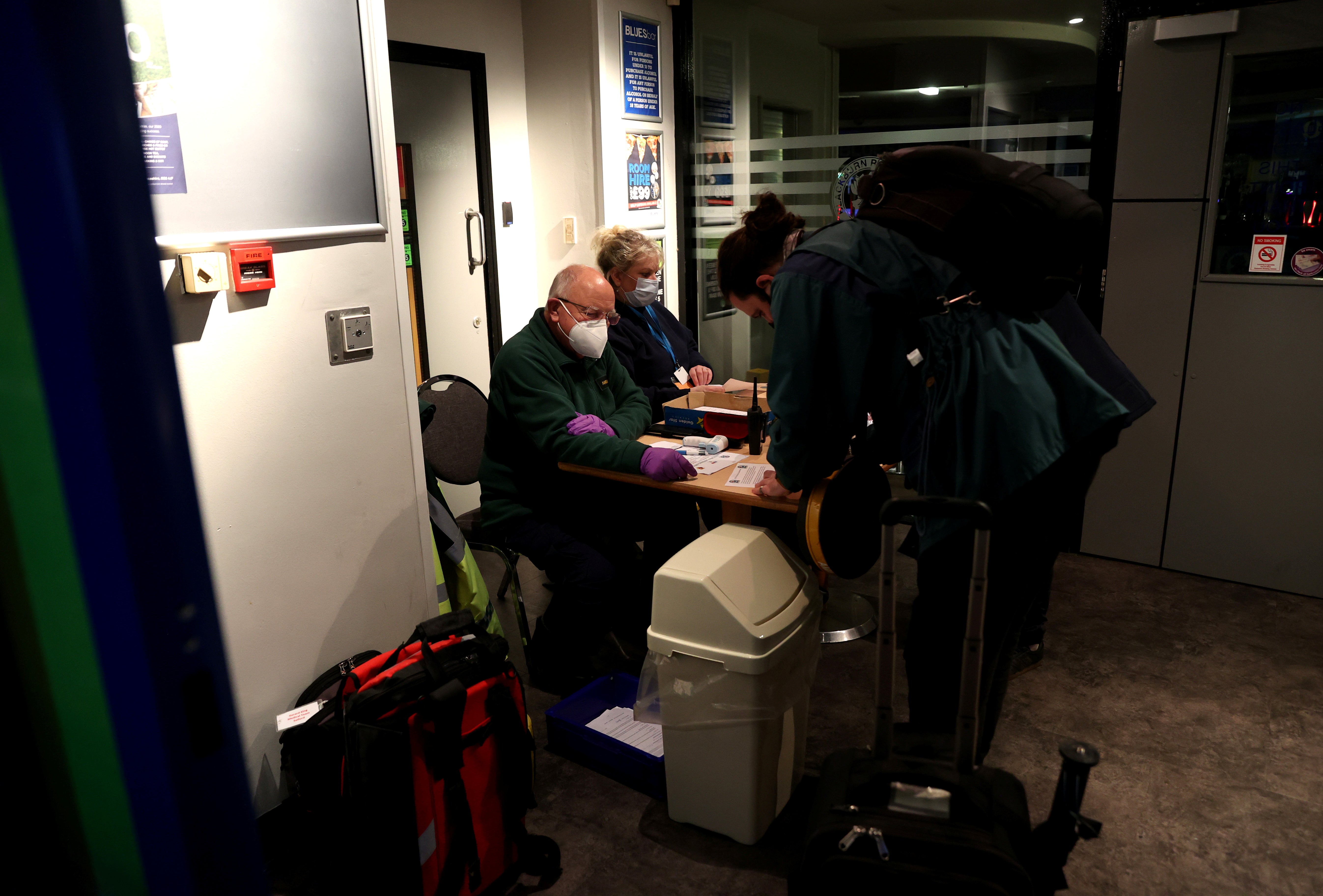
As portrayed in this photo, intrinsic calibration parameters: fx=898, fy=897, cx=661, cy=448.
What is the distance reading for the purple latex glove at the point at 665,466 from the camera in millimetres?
2395

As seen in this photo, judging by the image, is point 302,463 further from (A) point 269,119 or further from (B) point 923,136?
(B) point 923,136

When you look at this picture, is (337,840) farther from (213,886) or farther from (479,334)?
(479,334)

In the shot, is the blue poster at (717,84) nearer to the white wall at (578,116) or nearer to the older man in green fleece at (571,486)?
the white wall at (578,116)

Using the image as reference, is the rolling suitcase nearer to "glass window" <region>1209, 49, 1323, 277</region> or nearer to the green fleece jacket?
the green fleece jacket

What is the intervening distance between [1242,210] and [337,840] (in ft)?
11.2

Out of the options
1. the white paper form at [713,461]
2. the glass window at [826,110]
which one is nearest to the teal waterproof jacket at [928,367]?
the white paper form at [713,461]

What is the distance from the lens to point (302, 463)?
209 cm

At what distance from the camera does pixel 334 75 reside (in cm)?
204

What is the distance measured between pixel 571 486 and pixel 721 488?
0.65m

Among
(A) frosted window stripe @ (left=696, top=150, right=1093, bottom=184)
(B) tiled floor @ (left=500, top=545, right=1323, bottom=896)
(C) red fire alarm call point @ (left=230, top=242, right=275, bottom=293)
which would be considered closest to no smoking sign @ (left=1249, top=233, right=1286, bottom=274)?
(A) frosted window stripe @ (left=696, top=150, right=1093, bottom=184)

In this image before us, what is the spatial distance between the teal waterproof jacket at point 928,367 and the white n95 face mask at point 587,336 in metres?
1.06

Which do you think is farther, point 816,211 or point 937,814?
point 816,211

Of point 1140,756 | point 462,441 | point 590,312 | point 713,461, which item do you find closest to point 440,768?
point 713,461

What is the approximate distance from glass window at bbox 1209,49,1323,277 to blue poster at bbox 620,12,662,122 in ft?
7.83
